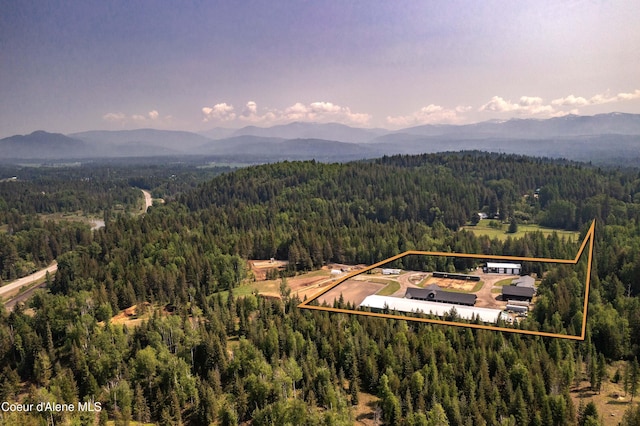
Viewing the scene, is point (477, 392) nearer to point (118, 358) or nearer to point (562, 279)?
point (562, 279)

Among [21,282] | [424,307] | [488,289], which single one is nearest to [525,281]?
[488,289]

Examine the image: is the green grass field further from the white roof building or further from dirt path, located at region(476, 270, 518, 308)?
dirt path, located at region(476, 270, 518, 308)

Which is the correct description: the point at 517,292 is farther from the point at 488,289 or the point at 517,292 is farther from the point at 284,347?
the point at 284,347

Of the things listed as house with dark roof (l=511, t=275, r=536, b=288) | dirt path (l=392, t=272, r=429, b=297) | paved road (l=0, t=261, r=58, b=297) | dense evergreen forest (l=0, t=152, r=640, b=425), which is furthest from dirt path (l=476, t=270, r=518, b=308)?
paved road (l=0, t=261, r=58, b=297)

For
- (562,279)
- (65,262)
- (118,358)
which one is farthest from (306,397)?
(65,262)

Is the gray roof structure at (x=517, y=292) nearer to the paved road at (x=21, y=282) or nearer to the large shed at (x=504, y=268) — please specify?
the large shed at (x=504, y=268)
